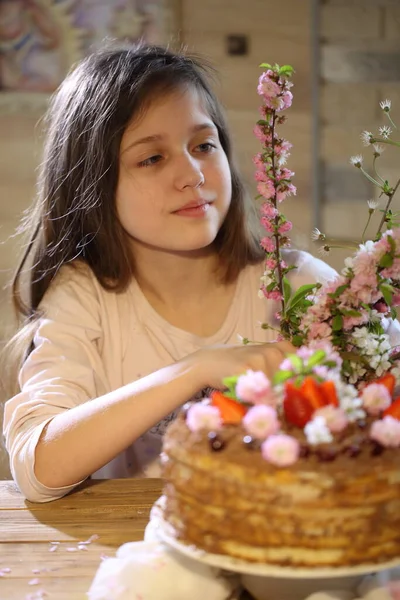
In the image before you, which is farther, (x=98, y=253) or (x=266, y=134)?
(x=98, y=253)

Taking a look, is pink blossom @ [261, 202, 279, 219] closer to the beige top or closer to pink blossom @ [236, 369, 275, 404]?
pink blossom @ [236, 369, 275, 404]

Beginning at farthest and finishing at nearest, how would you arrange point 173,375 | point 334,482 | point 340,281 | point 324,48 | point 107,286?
1. point 324,48
2. point 107,286
3. point 173,375
4. point 340,281
5. point 334,482

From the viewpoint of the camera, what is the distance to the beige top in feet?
4.97

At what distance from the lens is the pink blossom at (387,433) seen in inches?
31.2

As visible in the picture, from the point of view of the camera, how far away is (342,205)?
3.40m

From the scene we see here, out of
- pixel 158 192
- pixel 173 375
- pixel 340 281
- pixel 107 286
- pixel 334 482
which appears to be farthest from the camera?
pixel 107 286

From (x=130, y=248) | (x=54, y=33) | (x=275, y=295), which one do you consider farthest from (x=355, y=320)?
(x=54, y=33)

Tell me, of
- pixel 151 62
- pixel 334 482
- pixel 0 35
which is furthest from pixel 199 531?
pixel 0 35

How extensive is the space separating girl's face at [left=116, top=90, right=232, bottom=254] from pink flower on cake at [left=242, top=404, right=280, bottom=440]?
30.9 inches

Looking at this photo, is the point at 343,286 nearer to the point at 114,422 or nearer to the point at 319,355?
the point at 319,355

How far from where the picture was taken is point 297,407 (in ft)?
2.64

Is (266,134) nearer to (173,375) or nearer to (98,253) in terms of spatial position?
(173,375)

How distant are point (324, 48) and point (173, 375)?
7.90 feet

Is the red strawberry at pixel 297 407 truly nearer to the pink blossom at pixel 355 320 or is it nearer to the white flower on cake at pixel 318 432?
the white flower on cake at pixel 318 432
